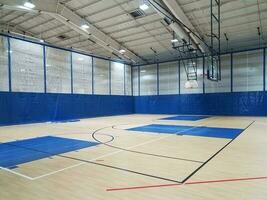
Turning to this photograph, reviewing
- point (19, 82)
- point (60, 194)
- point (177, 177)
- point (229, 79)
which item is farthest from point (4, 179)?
point (229, 79)

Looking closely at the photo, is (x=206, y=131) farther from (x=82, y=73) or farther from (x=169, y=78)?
(x=169, y=78)

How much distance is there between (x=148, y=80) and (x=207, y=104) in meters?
6.75

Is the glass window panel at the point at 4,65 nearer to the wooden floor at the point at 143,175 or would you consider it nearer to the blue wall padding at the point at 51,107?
the blue wall padding at the point at 51,107

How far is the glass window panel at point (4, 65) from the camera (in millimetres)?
12742

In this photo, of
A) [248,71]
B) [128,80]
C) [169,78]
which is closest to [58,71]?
[128,80]

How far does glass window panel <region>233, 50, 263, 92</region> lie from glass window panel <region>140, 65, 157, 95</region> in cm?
776

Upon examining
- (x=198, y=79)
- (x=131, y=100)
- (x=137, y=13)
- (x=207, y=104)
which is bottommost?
(x=207, y=104)

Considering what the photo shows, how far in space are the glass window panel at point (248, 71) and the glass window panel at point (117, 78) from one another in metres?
10.7

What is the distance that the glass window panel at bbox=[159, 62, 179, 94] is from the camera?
21.0m

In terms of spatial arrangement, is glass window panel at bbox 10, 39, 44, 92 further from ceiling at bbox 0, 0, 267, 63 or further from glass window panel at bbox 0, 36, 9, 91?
ceiling at bbox 0, 0, 267, 63

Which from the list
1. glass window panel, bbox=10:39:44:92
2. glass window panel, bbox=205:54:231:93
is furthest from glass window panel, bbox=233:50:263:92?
glass window panel, bbox=10:39:44:92

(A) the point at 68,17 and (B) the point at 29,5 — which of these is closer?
(B) the point at 29,5

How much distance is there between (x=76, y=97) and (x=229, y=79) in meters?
13.2

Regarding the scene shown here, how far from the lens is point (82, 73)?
17906 mm
